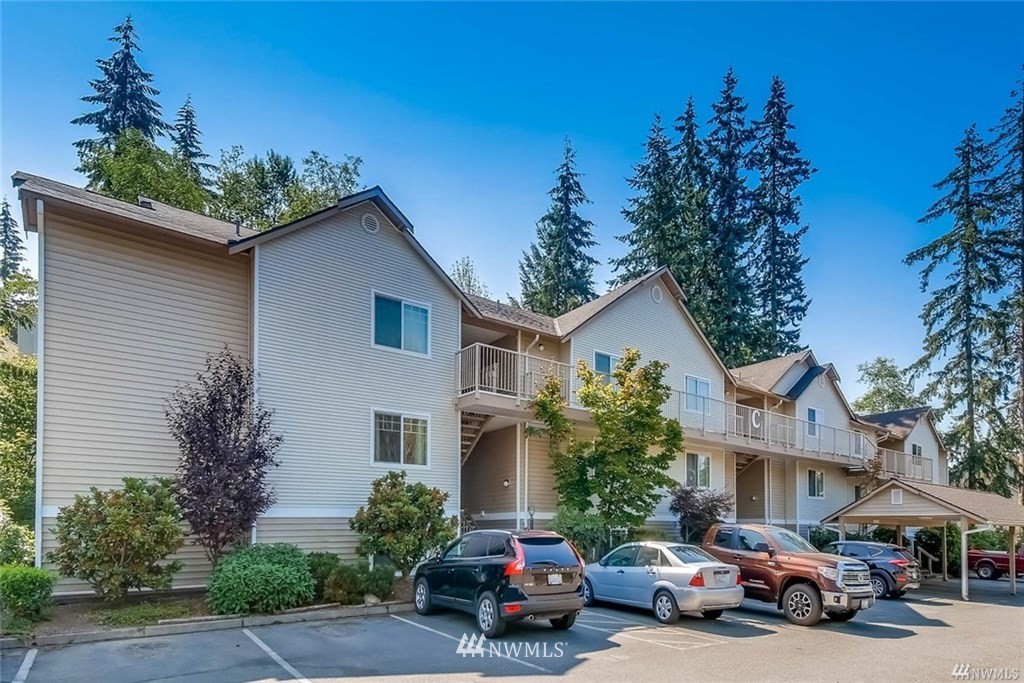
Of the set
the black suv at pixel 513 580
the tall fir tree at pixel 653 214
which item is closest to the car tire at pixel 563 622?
the black suv at pixel 513 580

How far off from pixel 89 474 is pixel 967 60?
19.8 m

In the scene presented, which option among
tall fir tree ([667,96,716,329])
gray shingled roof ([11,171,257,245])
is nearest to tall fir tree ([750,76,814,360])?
tall fir tree ([667,96,716,329])

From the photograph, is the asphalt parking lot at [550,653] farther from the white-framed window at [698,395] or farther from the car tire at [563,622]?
the white-framed window at [698,395]

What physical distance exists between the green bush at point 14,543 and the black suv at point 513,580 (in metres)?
8.13

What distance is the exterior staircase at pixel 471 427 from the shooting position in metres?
19.2

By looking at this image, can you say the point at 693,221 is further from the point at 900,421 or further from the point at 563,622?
the point at 563,622

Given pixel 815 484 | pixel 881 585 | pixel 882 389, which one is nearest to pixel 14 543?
pixel 881 585

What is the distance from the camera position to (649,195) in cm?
4475

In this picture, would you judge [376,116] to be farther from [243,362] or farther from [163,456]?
[163,456]

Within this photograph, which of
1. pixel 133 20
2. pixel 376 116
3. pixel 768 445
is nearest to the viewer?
pixel 376 116

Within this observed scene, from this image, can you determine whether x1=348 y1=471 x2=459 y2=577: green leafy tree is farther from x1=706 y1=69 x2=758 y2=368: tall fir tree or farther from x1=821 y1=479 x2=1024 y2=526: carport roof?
x1=706 y1=69 x2=758 y2=368: tall fir tree

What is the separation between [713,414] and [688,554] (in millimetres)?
13092

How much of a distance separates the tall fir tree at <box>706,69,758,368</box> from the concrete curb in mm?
33202

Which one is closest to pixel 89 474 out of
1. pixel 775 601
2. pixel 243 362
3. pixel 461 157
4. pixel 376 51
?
pixel 243 362
